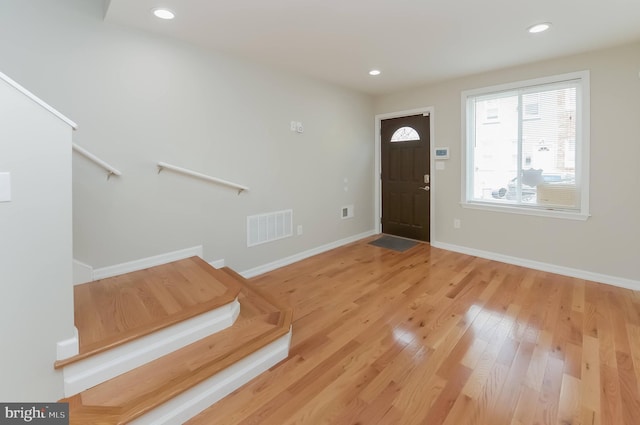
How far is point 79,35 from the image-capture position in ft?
7.79

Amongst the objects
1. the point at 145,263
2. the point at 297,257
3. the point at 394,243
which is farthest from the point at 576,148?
the point at 145,263

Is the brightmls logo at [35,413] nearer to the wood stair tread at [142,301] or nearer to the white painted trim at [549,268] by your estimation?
the wood stair tread at [142,301]

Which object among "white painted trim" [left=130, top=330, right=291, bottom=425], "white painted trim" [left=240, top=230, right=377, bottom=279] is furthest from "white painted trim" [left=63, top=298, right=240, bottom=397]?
"white painted trim" [left=240, top=230, right=377, bottom=279]

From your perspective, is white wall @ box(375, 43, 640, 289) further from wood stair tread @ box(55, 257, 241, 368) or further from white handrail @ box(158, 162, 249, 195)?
wood stair tread @ box(55, 257, 241, 368)

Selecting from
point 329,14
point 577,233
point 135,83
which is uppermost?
point 329,14

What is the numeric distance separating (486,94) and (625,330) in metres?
3.04

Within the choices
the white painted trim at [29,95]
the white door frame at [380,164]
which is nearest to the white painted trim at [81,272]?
the white painted trim at [29,95]

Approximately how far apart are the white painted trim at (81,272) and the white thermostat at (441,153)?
4.42 m

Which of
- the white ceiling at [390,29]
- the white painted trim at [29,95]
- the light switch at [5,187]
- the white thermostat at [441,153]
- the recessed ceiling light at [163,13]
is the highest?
the white ceiling at [390,29]

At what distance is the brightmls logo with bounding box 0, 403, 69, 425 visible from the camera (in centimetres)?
144

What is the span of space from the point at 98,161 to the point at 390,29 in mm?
2714

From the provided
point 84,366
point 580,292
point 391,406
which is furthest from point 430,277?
point 84,366

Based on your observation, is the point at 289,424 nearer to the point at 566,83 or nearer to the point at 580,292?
the point at 580,292

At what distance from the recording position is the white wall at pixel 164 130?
7.59 ft
